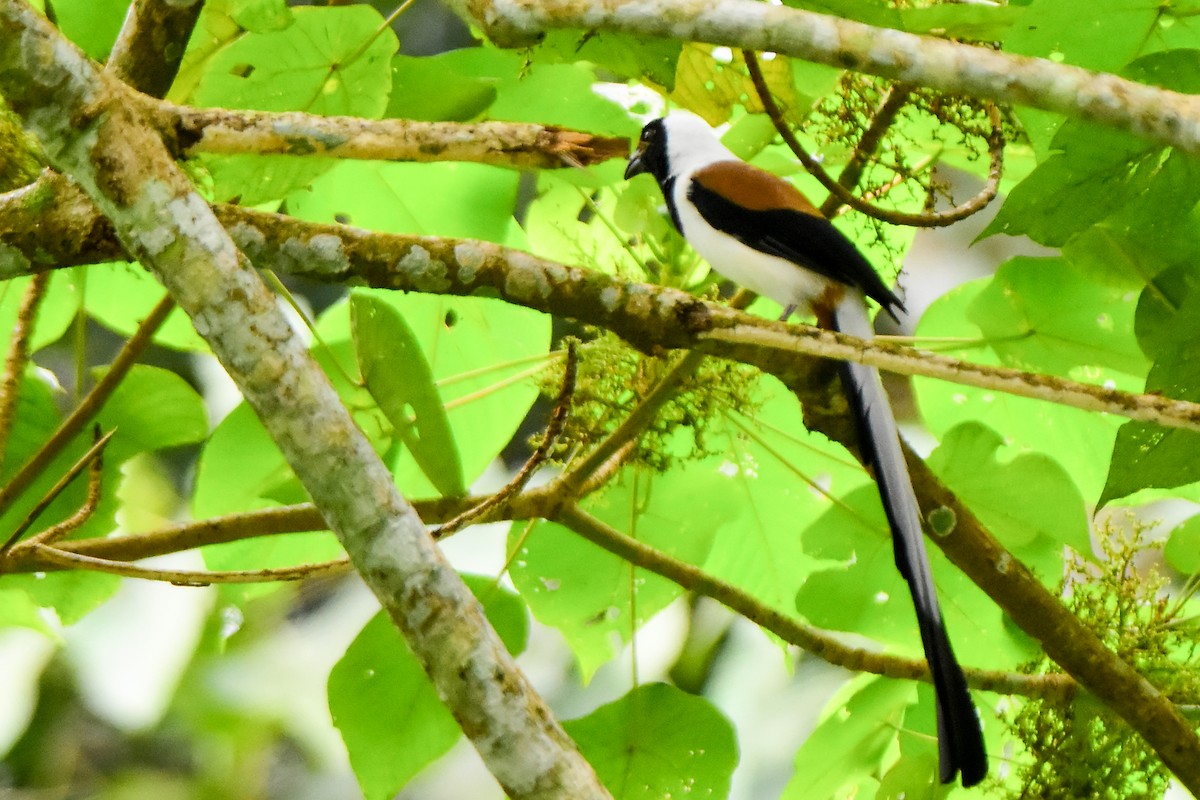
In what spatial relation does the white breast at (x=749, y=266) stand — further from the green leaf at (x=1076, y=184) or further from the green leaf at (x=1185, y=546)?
the green leaf at (x=1185, y=546)

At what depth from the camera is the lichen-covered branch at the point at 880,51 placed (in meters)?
0.61

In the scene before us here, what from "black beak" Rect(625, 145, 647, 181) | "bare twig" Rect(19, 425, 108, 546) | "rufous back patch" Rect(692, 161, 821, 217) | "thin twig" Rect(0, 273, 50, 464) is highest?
"black beak" Rect(625, 145, 647, 181)

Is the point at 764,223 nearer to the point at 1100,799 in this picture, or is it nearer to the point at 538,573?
the point at 538,573

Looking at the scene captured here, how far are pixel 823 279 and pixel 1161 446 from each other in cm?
36

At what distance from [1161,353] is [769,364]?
278 mm

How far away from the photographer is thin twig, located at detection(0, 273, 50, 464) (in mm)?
1020

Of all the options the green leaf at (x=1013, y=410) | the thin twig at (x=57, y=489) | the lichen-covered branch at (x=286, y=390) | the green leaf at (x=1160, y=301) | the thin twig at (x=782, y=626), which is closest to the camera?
the lichen-covered branch at (x=286, y=390)

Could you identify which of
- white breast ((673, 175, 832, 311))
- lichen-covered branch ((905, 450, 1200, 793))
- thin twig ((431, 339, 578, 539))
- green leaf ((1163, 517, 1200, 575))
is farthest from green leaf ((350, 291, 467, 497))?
green leaf ((1163, 517, 1200, 575))

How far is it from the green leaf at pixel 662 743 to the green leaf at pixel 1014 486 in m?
0.33

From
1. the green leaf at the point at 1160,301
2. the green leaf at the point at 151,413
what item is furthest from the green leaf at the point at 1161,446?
the green leaf at the point at 151,413

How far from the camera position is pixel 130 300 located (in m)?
1.20

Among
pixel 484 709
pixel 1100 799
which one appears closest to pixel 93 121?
Answer: pixel 484 709

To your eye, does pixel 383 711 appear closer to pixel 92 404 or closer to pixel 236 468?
pixel 236 468

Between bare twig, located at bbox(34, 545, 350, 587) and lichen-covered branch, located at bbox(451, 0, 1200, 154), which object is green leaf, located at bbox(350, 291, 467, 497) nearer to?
bare twig, located at bbox(34, 545, 350, 587)
